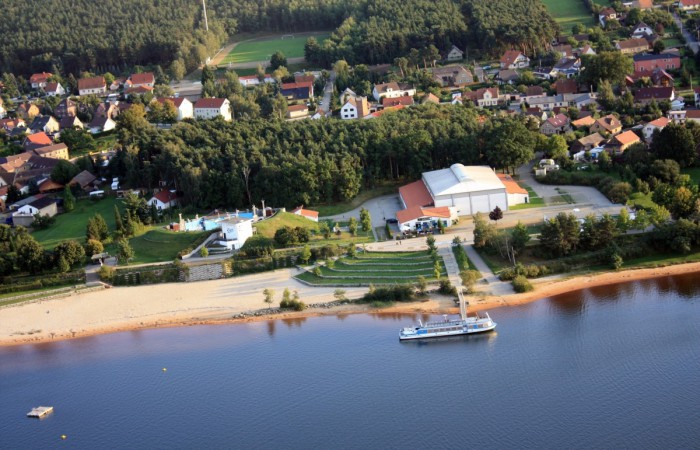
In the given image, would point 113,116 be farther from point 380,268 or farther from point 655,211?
point 655,211

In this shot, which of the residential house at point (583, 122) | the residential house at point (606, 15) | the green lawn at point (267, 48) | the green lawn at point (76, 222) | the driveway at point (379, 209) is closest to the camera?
the driveway at point (379, 209)

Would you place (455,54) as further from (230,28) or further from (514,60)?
(230,28)

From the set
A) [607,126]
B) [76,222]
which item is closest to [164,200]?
[76,222]

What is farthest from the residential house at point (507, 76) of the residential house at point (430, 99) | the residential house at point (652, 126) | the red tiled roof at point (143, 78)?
the red tiled roof at point (143, 78)

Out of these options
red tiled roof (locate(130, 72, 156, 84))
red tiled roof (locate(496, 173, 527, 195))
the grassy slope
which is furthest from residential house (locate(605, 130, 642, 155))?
red tiled roof (locate(130, 72, 156, 84))

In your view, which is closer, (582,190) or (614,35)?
(582,190)

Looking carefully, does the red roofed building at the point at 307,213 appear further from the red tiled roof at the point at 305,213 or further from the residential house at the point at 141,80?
the residential house at the point at 141,80

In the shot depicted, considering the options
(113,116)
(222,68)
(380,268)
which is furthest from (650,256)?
(222,68)

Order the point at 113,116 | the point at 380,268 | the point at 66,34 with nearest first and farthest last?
the point at 380,268 → the point at 113,116 → the point at 66,34

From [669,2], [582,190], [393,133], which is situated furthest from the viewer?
[669,2]
